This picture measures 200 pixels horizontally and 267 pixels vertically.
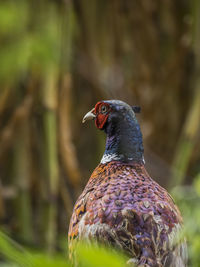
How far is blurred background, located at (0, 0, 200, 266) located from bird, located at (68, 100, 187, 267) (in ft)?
6.12

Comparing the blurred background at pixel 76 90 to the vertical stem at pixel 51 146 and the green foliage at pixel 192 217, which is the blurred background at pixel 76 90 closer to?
the vertical stem at pixel 51 146

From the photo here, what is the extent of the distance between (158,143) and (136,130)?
11.7 ft

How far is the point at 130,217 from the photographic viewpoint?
5.35 ft

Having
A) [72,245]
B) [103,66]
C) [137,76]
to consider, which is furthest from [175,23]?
[72,245]

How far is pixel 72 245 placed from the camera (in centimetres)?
175

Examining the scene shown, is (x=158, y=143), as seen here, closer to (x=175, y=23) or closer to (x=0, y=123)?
(x=175, y=23)

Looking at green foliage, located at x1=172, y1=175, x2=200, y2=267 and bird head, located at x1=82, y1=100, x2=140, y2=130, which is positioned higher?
bird head, located at x1=82, y1=100, x2=140, y2=130

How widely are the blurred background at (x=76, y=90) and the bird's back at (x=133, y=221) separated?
1.95 m

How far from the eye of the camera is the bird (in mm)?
1567

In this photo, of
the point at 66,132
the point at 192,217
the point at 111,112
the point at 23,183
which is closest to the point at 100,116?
the point at 111,112

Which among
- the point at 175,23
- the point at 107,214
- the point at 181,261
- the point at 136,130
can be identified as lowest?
the point at 181,261

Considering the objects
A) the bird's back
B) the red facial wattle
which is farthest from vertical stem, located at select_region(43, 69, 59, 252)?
the bird's back

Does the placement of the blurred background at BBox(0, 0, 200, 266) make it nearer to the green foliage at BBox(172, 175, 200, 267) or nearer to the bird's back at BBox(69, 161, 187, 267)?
the bird's back at BBox(69, 161, 187, 267)

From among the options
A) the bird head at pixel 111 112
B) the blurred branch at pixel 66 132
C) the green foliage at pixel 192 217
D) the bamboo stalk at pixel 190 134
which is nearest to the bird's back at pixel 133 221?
the bird head at pixel 111 112
